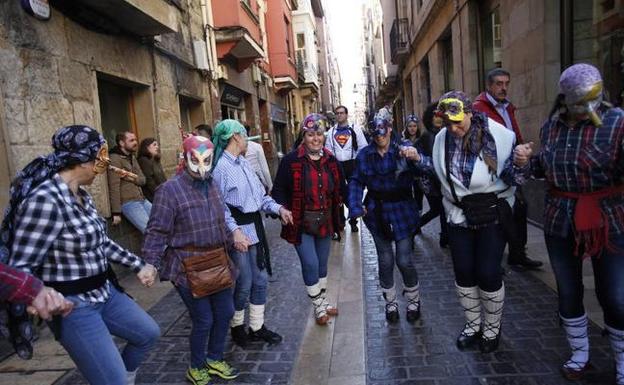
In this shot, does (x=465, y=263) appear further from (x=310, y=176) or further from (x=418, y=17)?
(x=418, y=17)

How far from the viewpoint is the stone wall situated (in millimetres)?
4582

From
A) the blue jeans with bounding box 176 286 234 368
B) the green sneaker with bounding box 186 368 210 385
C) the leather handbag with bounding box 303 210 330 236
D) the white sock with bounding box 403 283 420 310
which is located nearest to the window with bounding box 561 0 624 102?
the white sock with bounding box 403 283 420 310

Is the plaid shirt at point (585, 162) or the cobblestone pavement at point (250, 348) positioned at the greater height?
the plaid shirt at point (585, 162)

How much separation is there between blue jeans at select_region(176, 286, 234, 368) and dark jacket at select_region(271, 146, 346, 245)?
0.96 meters

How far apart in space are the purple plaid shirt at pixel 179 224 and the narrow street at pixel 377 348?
987 mm

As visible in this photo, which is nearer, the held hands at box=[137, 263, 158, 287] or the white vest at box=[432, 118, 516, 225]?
the held hands at box=[137, 263, 158, 287]

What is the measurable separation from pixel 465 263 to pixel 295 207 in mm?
1450

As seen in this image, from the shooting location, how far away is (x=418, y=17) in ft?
54.4

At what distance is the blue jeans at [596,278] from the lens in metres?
2.70

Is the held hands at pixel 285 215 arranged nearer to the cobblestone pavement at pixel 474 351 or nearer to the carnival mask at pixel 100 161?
the cobblestone pavement at pixel 474 351

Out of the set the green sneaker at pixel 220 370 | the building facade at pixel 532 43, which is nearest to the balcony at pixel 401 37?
the building facade at pixel 532 43

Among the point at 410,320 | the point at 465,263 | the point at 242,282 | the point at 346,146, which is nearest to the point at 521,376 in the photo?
the point at 465,263

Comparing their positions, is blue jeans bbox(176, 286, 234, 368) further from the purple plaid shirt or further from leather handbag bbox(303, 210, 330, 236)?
leather handbag bbox(303, 210, 330, 236)

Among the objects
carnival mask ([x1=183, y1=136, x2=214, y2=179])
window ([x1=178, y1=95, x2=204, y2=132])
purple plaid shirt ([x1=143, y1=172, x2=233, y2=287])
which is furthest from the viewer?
window ([x1=178, y1=95, x2=204, y2=132])
